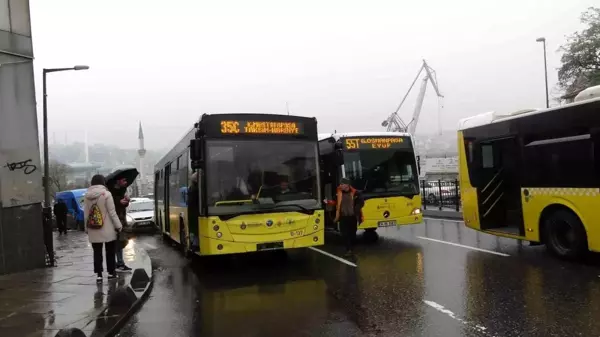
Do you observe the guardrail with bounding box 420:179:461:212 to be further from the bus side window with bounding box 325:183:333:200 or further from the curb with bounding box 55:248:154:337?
the curb with bounding box 55:248:154:337

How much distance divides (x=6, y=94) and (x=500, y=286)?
1035 centimetres

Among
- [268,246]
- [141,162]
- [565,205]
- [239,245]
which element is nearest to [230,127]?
[239,245]

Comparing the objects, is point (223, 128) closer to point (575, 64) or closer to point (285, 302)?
point (285, 302)

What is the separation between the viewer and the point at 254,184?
389 inches

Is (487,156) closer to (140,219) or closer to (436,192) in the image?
(436,192)

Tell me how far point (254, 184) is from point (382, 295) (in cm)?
348

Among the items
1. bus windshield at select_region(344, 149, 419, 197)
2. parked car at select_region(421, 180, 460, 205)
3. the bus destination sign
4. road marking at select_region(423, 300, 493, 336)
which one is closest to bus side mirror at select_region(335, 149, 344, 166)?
bus windshield at select_region(344, 149, 419, 197)

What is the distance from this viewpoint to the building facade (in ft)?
34.8

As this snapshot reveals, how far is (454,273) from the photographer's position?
9.09m

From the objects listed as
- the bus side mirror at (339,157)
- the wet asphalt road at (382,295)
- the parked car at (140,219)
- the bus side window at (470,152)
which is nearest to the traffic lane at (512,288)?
the wet asphalt road at (382,295)

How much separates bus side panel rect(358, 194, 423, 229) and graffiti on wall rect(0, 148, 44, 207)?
7877 millimetres

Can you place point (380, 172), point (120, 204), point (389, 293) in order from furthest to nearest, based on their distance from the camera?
point (380, 172) → point (120, 204) → point (389, 293)

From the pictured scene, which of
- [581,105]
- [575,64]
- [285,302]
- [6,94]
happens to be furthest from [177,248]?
[575,64]

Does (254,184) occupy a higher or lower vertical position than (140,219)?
higher
